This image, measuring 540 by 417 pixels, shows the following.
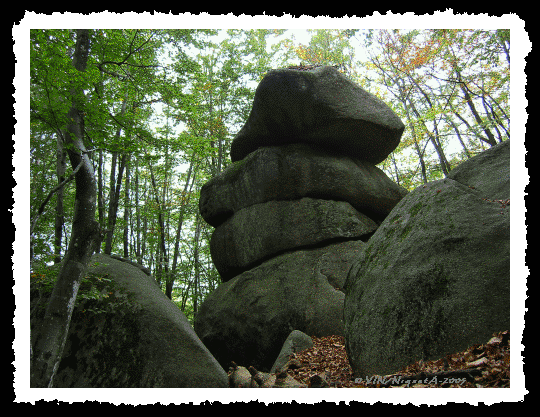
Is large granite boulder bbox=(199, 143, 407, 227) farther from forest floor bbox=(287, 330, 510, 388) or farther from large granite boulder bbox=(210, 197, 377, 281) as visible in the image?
Answer: forest floor bbox=(287, 330, 510, 388)

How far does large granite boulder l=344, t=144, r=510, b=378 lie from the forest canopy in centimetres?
431

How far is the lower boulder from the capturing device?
3664mm

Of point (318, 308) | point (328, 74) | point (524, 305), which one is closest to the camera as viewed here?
point (524, 305)

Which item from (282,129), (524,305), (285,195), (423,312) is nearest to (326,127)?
(282,129)

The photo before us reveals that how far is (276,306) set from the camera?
10.1 metres

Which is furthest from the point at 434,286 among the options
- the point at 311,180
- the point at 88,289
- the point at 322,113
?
the point at 322,113

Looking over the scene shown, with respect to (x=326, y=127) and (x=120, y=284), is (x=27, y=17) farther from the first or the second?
(x=326, y=127)

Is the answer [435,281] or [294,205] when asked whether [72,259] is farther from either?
[294,205]

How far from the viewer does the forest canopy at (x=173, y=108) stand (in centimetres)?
558

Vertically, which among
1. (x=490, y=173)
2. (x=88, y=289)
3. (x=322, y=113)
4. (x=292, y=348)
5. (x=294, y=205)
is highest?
(x=322, y=113)

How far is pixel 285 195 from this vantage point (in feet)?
40.2

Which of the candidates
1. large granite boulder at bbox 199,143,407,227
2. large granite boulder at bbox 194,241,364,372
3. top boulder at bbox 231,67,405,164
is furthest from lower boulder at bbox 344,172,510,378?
top boulder at bbox 231,67,405,164

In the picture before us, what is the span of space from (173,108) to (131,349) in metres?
11.5

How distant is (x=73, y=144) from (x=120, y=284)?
9.56 ft
